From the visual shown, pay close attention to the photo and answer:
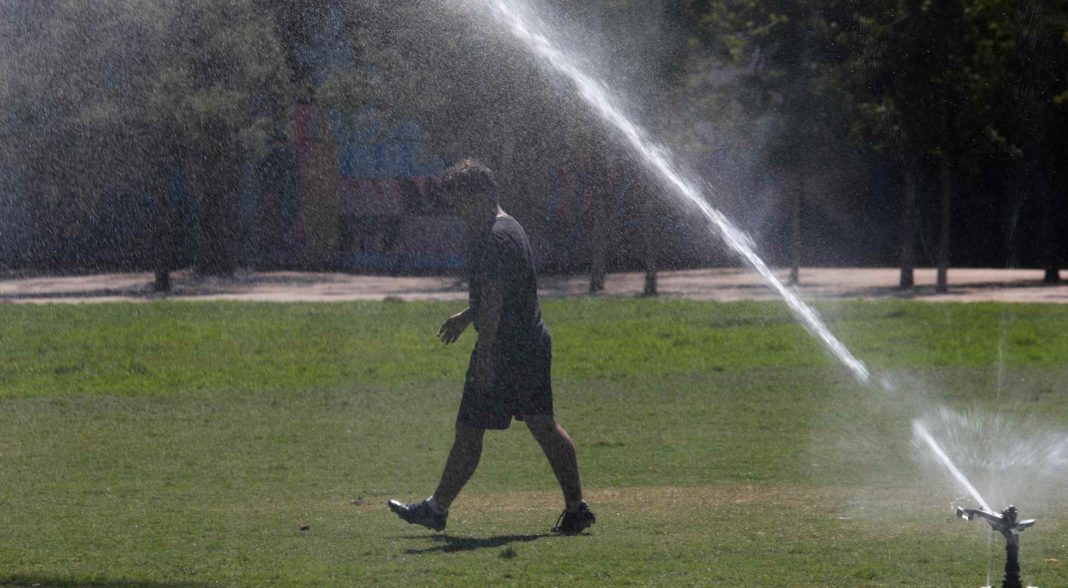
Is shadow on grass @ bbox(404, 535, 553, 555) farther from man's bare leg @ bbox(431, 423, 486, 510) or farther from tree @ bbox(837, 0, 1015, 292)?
tree @ bbox(837, 0, 1015, 292)


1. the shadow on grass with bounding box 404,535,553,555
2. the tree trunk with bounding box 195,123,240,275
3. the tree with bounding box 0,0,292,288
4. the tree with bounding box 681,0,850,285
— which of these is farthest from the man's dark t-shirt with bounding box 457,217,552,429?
the tree trunk with bounding box 195,123,240,275

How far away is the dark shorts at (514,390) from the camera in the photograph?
291 inches

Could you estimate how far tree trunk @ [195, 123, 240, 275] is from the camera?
3014 cm

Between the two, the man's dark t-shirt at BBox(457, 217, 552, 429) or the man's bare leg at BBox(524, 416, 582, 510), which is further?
the man's bare leg at BBox(524, 416, 582, 510)

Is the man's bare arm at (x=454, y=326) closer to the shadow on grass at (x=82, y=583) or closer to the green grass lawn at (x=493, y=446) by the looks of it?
the green grass lawn at (x=493, y=446)

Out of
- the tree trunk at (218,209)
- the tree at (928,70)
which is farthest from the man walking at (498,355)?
the tree trunk at (218,209)

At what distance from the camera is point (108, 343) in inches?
691

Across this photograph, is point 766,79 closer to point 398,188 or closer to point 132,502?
point 398,188

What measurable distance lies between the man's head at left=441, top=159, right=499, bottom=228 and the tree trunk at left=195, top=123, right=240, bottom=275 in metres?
22.5

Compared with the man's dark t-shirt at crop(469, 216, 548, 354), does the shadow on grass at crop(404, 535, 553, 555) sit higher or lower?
Answer: lower

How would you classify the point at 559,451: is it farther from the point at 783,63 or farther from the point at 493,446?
the point at 783,63

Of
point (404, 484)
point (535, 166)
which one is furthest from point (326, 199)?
point (404, 484)

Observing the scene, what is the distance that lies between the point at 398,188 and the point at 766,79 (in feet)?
40.8

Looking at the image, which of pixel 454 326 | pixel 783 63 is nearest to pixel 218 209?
pixel 783 63
